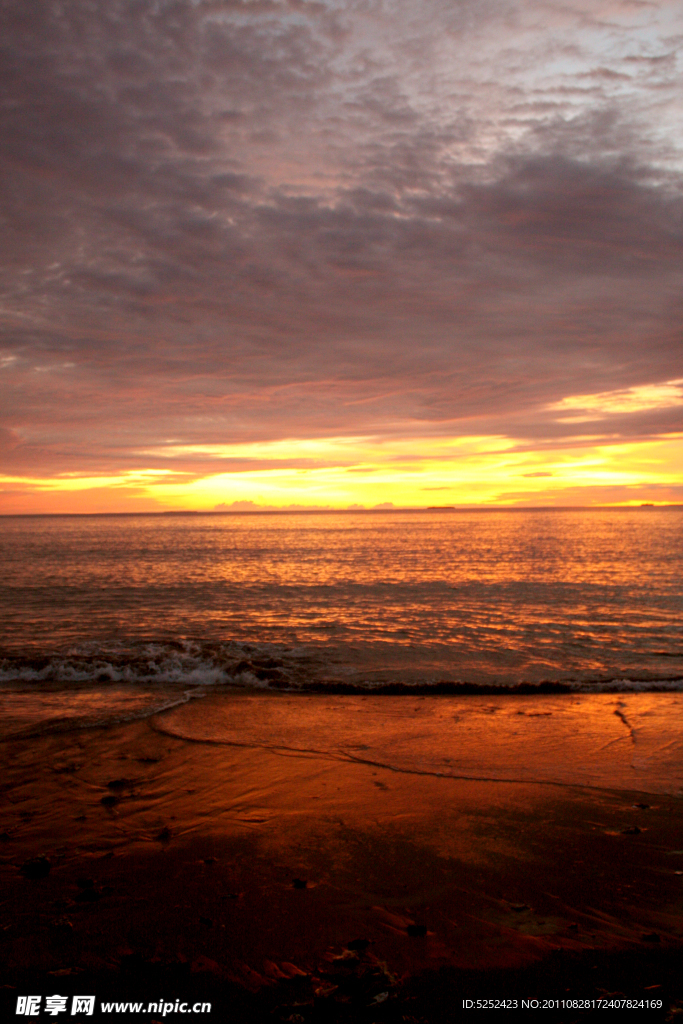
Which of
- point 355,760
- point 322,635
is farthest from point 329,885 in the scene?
point 322,635

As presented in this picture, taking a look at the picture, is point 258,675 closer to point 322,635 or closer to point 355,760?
point 322,635

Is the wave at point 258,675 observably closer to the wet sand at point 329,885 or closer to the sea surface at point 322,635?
the sea surface at point 322,635

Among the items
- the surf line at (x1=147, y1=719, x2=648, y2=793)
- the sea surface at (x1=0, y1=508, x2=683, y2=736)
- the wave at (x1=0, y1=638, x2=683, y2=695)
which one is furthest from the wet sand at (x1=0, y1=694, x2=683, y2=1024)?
the wave at (x1=0, y1=638, x2=683, y2=695)

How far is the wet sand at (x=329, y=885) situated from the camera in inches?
154

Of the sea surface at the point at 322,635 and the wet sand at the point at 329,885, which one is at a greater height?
the wet sand at the point at 329,885

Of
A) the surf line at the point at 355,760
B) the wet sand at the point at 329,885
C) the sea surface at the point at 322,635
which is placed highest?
the wet sand at the point at 329,885

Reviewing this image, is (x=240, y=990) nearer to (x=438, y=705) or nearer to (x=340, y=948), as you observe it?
(x=340, y=948)

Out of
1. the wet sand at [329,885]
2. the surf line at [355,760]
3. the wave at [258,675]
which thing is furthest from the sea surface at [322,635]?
Answer: the wet sand at [329,885]

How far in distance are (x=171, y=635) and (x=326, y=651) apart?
5783 mm

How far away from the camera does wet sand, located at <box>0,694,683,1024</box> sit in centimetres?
391

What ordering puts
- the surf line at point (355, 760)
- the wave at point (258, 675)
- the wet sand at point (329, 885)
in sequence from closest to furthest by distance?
1. the wet sand at point (329, 885)
2. the surf line at point (355, 760)
3. the wave at point (258, 675)

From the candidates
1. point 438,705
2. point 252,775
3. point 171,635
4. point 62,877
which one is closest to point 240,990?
point 62,877

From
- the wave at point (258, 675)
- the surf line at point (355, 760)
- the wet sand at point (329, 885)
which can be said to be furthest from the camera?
the wave at point (258, 675)

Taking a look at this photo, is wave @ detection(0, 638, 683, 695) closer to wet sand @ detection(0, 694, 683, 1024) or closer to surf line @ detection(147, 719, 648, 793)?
surf line @ detection(147, 719, 648, 793)
